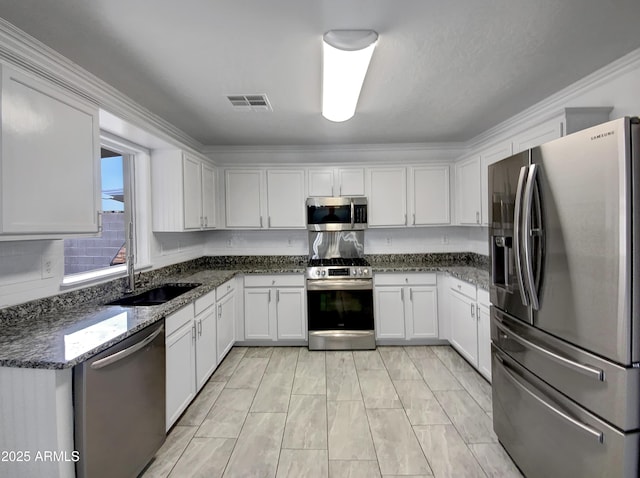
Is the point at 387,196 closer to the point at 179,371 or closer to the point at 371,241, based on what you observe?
the point at 371,241

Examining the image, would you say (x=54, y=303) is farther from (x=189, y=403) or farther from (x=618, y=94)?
(x=618, y=94)

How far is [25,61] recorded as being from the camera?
138cm

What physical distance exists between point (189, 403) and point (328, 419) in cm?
112

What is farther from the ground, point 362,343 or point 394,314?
point 394,314

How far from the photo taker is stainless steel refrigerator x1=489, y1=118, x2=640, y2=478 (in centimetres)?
111

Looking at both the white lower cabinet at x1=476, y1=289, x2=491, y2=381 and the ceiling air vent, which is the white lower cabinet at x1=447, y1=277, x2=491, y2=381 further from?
the ceiling air vent

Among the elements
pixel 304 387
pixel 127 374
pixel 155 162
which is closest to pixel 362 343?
pixel 304 387

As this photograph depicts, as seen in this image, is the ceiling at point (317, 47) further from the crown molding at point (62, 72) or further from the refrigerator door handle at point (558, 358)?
the refrigerator door handle at point (558, 358)

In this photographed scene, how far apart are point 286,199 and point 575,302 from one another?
10.0ft

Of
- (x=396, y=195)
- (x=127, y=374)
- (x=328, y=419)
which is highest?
(x=396, y=195)

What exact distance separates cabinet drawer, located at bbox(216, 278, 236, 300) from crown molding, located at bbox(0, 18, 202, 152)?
1.48 metres

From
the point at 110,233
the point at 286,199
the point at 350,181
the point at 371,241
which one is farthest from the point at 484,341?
the point at 110,233

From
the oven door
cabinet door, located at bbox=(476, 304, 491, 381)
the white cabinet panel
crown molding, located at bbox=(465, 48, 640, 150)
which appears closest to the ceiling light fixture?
the white cabinet panel

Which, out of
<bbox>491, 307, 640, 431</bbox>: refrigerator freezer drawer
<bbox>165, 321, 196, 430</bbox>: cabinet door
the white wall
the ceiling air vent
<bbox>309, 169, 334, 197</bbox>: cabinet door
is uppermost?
the ceiling air vent
